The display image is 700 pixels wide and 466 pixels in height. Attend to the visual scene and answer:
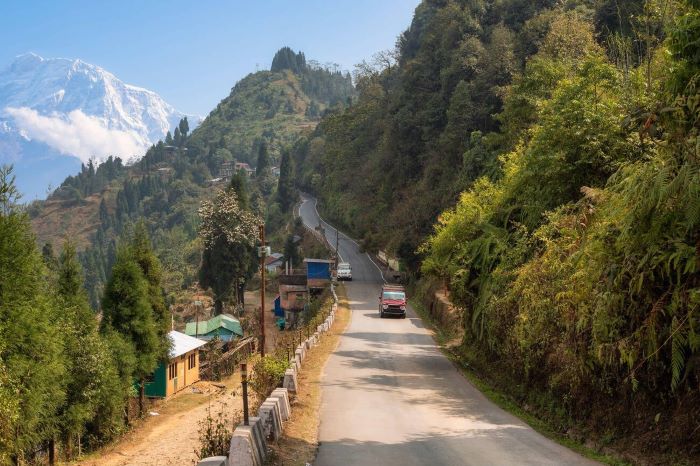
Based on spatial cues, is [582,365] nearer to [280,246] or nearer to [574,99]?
[574,99]

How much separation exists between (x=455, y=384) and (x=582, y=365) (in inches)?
345

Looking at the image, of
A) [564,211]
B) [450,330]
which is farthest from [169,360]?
[564,211]

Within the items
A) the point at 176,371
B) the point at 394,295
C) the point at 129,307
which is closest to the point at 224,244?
the point at 176,371

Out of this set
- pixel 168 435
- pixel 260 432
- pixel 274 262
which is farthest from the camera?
pixel 274 262

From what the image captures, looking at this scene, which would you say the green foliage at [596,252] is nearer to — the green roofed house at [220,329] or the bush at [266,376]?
the bush at [266,376]

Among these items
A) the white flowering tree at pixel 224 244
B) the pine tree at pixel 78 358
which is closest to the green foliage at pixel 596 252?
the pine tree at pixel 78 358

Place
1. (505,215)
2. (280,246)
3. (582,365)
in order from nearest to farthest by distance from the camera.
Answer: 1. (582,365)
2. (505,215)
3. (280,246)

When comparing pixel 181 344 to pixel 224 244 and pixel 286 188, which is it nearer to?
pixel 224 244

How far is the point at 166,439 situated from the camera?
31.5 metres

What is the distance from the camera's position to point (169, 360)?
39500 millimetres

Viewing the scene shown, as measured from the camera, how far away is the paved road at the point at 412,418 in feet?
38.3

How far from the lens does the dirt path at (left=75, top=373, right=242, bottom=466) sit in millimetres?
26891

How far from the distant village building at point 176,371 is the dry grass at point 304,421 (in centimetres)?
1763

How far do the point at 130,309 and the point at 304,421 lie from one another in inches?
863
